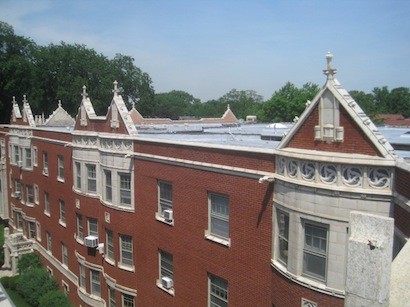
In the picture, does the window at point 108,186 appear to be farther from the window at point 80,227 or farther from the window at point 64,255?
the window at point 64,255

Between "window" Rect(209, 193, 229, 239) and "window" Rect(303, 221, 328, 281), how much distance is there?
3.37 m

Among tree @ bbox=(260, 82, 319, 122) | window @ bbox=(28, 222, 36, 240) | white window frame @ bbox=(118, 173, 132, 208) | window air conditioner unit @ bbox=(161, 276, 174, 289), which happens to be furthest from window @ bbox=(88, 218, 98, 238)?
tree @ bbox=(260, 82, 319, 122)

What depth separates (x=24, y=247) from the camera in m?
31.0

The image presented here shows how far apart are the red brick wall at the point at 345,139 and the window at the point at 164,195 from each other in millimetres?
6793

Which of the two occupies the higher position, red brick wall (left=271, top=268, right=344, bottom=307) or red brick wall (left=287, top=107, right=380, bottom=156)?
red brick wall (left=287, top=107, right=380, bottom=156)

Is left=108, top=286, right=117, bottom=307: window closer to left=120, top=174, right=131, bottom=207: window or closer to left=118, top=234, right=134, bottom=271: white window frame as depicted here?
left=118, top=234, right=134, bottom=271: white window frame

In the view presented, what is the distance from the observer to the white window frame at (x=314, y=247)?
383 inches

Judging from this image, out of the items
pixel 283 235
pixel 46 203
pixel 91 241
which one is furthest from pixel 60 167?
pixel 283 235

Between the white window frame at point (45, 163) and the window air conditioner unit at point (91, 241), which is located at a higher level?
the white window frame at point (45, 163)

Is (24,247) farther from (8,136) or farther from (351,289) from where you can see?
(351,289)

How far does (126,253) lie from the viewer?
1838 centimetres

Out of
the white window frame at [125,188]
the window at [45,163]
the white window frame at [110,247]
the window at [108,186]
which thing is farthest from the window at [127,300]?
the window at [45,163]

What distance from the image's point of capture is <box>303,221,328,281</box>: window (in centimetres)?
980

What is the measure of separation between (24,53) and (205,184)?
56.7 meters
